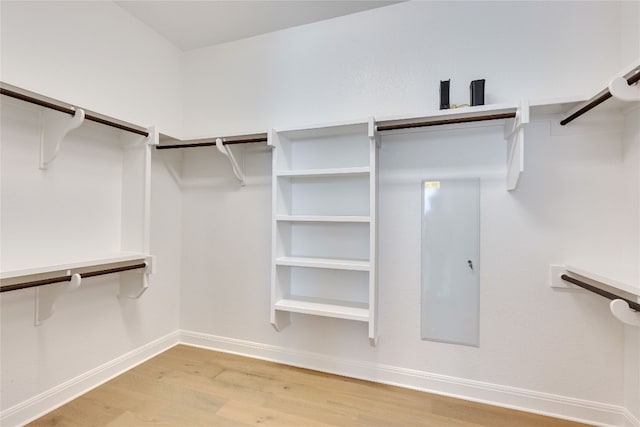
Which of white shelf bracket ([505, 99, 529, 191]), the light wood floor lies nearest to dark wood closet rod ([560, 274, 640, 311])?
white shelf bracket ([505, 99, 529, 191])

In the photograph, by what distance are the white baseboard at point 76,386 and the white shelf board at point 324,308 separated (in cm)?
116

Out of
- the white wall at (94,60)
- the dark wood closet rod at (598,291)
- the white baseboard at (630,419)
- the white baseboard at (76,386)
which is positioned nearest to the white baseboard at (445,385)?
the white baseboard at (630,419)

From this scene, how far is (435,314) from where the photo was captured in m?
1.93

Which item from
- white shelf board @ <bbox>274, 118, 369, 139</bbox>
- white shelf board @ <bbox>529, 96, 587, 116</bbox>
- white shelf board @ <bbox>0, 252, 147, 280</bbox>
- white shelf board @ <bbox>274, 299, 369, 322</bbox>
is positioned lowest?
white shelf board @ <bbox>274, 299, 369, 322</bbox>

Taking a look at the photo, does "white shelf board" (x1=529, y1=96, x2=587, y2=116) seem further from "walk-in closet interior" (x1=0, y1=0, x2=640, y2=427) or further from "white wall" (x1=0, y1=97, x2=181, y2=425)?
"white wall" (x1=0, y1=97, x2=181, y2=425)

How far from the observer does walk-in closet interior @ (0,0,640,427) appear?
161cm

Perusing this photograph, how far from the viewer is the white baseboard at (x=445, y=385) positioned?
164cm

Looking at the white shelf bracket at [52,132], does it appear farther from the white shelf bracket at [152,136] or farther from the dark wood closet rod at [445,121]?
the dark wood closet rod at [445,121]

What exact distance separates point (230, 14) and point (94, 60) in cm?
95

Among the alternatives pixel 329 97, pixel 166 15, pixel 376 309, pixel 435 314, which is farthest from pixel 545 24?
pixel 166 15

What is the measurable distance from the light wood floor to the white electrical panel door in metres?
0.40

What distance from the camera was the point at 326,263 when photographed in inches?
76.2

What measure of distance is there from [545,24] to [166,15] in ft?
8.12

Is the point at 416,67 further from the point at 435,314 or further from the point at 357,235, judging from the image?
the point at 435,314
